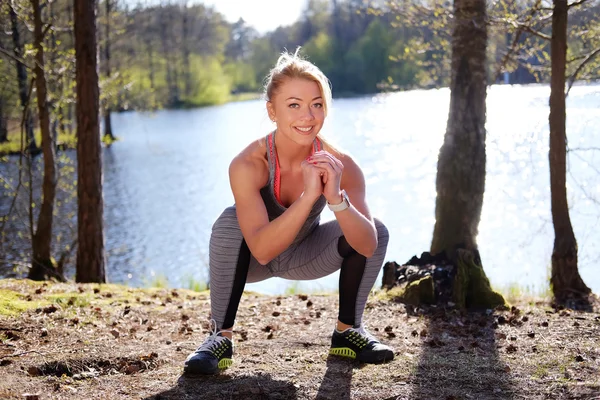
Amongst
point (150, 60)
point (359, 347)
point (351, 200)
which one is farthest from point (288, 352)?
point (150, 60)

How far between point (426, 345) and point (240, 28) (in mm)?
72065

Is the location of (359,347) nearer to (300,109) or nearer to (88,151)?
(300,109)

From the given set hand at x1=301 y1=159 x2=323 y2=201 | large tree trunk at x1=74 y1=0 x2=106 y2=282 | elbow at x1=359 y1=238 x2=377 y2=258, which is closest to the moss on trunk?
elbow at x1=359 y1=238 x2=377 y2=258

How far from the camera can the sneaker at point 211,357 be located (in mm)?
3352

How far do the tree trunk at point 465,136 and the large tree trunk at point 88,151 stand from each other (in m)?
4.19

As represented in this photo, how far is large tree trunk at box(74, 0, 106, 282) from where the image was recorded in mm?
7773

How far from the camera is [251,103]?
190ft

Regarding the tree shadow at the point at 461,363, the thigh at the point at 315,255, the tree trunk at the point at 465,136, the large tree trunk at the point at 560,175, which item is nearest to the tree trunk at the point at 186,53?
the tree trunk at the point at 465,136

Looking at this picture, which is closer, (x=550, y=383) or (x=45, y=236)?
(x=550, y=383)

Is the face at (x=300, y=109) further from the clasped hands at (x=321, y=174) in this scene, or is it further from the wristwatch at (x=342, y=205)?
the wristwatch at (x=342, y=205)

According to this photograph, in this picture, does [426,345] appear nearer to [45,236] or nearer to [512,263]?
[45,236]

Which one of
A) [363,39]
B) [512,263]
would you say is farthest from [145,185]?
[363,39]

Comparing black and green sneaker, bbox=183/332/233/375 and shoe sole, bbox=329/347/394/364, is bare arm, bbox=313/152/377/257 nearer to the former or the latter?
shoe sole, bbox=329/347/394/364

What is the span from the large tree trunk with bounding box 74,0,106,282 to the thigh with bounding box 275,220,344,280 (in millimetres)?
4982
